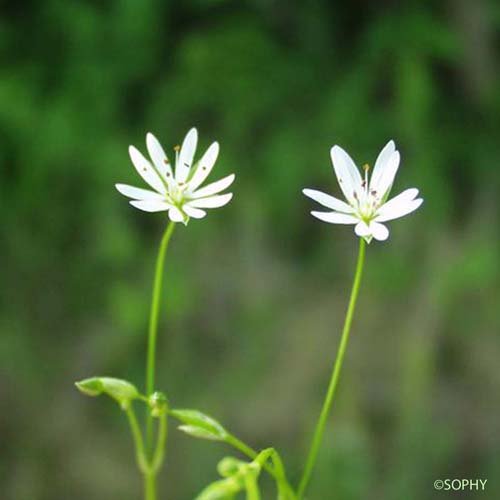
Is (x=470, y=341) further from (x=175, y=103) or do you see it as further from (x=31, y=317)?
(x=31, y=317)

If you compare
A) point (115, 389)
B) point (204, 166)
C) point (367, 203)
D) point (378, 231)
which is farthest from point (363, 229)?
point (115, 389)

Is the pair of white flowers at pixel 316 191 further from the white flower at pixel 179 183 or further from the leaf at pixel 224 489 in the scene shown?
the leaf at pixel 224 489

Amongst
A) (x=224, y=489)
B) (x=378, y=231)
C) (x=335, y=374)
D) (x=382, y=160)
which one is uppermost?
(x=382, y=160)

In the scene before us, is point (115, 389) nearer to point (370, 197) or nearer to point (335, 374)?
point (335, 374)

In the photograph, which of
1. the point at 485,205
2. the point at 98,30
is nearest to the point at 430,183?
the point at 485,205

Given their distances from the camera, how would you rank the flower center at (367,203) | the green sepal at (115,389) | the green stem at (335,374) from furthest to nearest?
1. the flower center at (367,203)
2. the green sepal at (115,389)
3. the green stem at (335,374)

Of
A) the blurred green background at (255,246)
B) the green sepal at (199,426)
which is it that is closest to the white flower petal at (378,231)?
the green sepal at (199,426)

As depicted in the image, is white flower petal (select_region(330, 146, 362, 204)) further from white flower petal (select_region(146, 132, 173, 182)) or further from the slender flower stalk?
white flower petal (select_region(146, 132, 173, 182))
